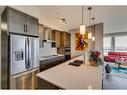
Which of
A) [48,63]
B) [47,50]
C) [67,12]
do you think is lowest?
[48,63]

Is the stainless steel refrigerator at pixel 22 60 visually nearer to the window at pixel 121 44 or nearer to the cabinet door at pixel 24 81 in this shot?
the cabinet door at pixel 24 81

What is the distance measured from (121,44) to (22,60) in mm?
9808

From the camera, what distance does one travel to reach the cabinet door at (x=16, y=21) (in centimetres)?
252

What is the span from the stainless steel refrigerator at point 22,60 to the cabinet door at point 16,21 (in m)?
0.15

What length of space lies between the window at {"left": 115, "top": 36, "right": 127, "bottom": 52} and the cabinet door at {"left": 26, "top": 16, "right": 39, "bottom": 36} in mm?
8822

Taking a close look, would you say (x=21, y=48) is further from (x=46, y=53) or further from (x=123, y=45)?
(x=123, y=45)

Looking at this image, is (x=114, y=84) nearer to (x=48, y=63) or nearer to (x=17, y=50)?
(x=48, y=63)

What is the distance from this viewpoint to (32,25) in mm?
3281

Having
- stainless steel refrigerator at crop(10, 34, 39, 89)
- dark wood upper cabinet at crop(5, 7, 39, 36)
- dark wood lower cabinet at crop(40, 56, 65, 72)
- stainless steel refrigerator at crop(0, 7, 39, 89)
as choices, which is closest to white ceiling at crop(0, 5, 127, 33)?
dark wood upper cabinet at crop(5, 7, 39, 36)

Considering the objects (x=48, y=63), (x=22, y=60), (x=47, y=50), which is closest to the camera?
(x=22, y=60)

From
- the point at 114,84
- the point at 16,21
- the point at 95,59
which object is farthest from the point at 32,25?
the point at 114,84

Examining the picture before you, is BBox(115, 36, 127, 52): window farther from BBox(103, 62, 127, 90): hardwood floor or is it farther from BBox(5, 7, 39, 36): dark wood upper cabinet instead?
Answer: BBox(5, 7, 39, 36): dark wood upper cabinet
